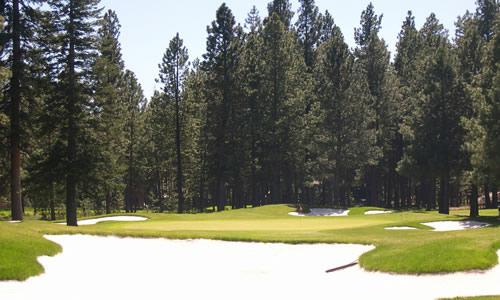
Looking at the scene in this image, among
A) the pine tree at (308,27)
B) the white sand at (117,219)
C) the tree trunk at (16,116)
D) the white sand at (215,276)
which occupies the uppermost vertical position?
the pine tree at (308,27)

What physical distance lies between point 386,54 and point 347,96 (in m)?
14.4

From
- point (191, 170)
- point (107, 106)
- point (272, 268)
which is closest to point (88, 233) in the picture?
point (272, 268)

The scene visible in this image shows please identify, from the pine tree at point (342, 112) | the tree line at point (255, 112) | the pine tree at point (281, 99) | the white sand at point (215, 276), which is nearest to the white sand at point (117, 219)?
the tree line at point (255, 112)

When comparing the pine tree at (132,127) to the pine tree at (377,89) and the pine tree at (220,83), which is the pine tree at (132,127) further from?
the pine tree at (377,89)

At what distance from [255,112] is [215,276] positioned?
46.5 m

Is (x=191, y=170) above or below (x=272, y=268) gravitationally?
above

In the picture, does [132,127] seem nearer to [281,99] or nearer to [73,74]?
[281,99]

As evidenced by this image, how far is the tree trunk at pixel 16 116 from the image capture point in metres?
31.6

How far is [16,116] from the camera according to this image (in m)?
32.1

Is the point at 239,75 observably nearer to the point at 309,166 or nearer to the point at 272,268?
the point at 309,166

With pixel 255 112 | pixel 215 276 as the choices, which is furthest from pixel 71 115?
pixel 255 112

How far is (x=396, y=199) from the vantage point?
7788 cm

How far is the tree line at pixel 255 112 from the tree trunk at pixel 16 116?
0.08m

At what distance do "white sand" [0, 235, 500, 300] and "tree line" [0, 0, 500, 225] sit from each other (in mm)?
12841
